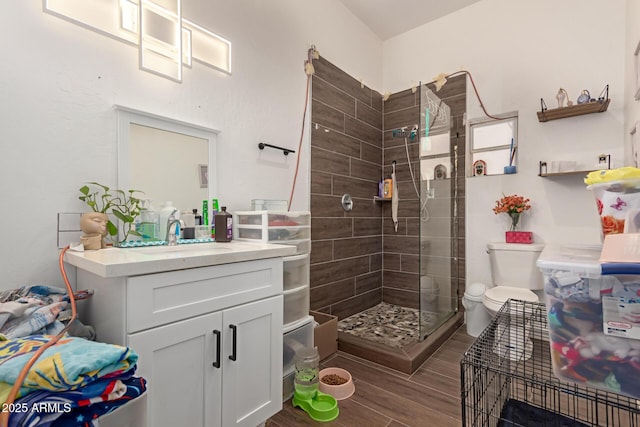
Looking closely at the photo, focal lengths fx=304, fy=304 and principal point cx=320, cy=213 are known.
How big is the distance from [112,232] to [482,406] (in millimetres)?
1639

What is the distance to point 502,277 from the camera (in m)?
2.57

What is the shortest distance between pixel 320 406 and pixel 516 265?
6.34ft

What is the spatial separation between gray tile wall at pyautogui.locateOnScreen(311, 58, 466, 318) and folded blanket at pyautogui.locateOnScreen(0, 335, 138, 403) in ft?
6.36

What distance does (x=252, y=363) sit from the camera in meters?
1.38

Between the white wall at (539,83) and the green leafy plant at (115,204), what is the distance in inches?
111

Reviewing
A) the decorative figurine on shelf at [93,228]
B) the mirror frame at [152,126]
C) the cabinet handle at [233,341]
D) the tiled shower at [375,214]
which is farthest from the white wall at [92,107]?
the cabinet handle at [233,341]

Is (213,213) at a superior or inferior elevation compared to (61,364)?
superior

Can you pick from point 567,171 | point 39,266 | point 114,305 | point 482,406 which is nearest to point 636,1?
point 567,171

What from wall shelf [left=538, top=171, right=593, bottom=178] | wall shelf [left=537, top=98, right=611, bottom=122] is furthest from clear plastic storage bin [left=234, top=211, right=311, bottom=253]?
wall shelf [left=537, top=98, right=611, bottom=122]

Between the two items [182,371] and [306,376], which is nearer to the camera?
[182,371]

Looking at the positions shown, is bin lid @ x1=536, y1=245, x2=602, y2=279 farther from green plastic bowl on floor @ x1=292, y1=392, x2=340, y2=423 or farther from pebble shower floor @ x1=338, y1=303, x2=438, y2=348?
pebble shower floor @ x1=338, y1=303, x2=438, y2=348

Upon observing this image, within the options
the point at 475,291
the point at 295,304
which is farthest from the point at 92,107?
the point at 475,291

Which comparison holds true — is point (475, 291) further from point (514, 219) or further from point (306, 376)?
point (306, 376)

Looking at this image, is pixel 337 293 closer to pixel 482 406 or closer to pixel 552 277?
pixel 482 406
